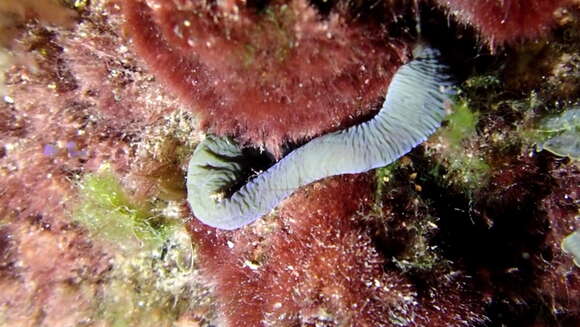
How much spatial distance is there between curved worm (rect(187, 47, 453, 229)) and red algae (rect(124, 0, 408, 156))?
0.11m

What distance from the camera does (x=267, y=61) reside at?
2.04 metres

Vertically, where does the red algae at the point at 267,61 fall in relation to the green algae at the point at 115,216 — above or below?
above

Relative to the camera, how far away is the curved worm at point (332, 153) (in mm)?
2322

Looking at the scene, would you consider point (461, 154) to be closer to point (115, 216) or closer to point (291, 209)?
point (291, 209)

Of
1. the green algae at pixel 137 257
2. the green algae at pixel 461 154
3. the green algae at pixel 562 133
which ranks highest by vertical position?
the green algae at pixel 562 133

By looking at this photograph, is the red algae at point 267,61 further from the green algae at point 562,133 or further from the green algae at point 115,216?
the green algae at point 115,216

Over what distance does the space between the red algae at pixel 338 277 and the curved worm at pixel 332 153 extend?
0.19m

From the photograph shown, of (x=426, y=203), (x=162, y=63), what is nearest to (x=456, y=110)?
(x=426, y=203)

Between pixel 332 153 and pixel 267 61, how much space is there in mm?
763

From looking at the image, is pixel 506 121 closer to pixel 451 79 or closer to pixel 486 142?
pixel 486 142

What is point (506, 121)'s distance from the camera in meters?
2.63

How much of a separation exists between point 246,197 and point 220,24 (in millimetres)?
1289

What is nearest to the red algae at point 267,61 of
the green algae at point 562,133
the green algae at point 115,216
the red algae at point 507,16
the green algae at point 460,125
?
the red algae at point 507,16

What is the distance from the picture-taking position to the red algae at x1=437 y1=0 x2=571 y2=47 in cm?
204
